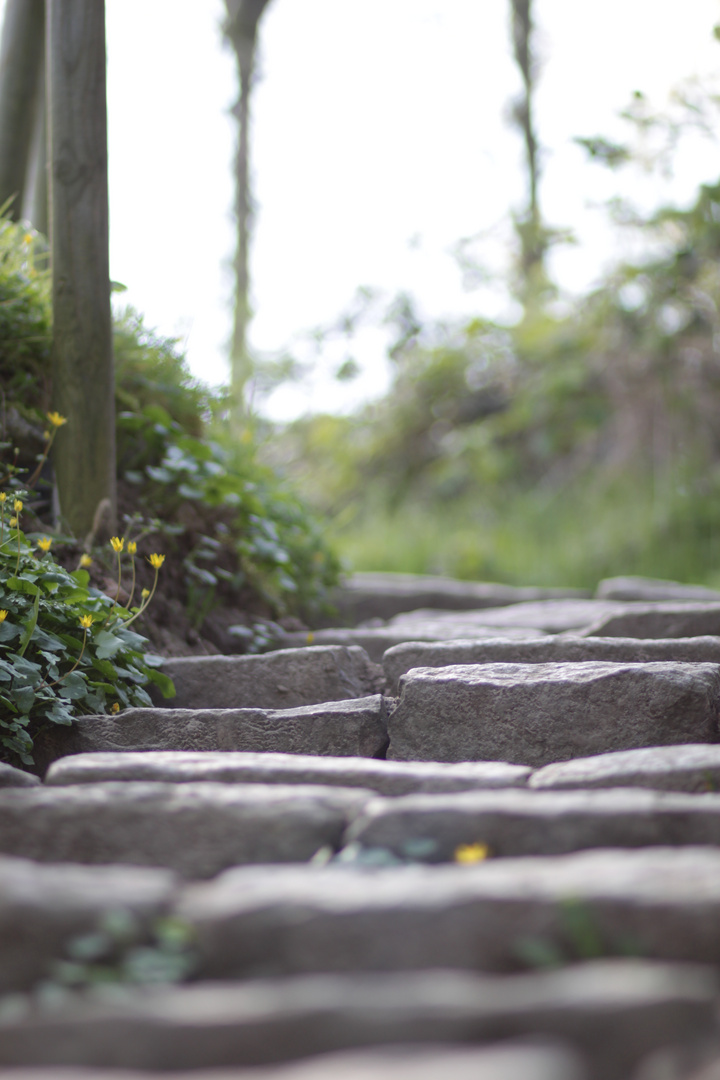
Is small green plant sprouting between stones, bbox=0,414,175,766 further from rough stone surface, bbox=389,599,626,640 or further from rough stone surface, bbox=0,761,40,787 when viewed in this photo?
rough stone surface, bbox=389,599,626,640

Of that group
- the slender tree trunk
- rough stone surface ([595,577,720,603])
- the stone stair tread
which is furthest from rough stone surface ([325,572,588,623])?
the stone stair tread

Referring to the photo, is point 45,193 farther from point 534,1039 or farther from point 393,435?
point 393,435

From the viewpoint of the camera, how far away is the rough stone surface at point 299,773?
122 centimetres

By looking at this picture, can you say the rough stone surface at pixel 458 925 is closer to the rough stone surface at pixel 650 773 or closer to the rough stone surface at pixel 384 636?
the rough stone surface at pixel 650 773

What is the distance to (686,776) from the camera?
3.87 ft

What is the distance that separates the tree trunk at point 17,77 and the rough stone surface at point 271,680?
1.85 meters

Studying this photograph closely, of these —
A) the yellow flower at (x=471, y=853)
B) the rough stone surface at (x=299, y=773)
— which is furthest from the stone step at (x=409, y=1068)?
the rough stone surface at (x=299, y=773)

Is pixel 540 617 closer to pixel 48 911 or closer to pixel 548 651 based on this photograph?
pixel 548 651

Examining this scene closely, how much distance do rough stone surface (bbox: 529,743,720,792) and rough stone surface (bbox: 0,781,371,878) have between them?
0.31 metres

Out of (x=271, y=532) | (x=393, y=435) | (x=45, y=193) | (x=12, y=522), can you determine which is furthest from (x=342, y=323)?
(x=12, y=522)

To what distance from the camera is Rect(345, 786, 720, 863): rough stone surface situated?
101cm

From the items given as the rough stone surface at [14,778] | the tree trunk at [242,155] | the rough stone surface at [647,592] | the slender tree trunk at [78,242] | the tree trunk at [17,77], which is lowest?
the rough stone surface at [14,778]

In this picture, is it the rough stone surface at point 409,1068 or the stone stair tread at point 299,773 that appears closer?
the rough stone surface at point 409,1068

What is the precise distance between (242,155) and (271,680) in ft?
24.9
